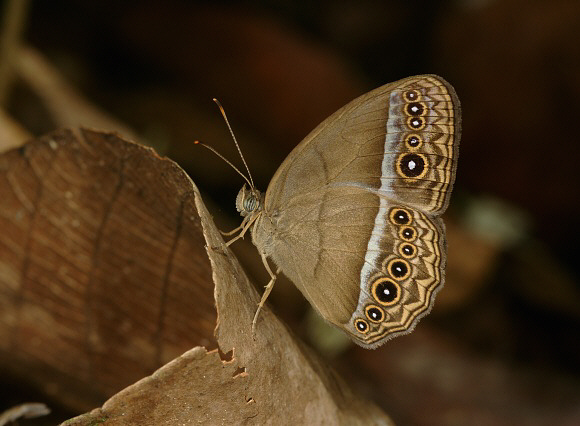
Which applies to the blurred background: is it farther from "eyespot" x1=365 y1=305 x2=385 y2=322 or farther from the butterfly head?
"eyespot" x1=365 y1=305 x2=385 y2=322

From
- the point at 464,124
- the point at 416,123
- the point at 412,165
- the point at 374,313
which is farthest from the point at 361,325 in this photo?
the point at 464,124

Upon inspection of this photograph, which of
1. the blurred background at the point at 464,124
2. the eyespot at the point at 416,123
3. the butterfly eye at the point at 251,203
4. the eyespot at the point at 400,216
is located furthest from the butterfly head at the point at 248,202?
the blurred background at the point at 464,124

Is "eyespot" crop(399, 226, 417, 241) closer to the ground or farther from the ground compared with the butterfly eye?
closer to the ground

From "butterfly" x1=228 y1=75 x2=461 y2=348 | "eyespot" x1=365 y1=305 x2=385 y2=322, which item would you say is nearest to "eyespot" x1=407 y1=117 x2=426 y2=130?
"butterfly" x1=228 y1=75 x2=461 y2=348

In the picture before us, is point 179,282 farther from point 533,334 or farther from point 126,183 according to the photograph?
point 533,334

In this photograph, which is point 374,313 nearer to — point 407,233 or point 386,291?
point 386,291
